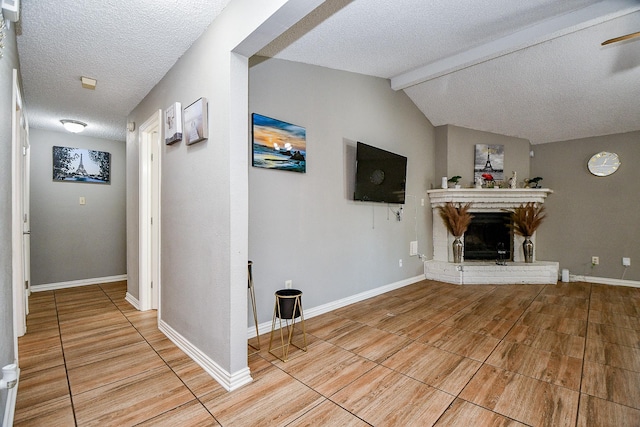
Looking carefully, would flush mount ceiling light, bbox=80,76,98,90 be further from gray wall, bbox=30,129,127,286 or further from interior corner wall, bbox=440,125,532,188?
interior corner wall, bbox=440,125,532,188

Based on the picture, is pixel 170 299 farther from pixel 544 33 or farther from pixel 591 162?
pixel 591 162

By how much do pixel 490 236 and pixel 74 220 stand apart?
662cm

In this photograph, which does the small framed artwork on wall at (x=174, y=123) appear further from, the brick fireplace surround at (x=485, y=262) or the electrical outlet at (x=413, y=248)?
the brick fireplace surround at (x=485, y=262)

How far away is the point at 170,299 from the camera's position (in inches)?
99.0

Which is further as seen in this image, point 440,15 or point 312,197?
point 312,197

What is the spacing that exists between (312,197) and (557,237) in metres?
4.57

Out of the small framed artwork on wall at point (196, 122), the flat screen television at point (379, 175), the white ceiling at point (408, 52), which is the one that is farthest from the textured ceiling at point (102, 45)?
the flat screen television at point (379, 175)

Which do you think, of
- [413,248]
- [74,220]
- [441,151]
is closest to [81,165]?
[74,220]

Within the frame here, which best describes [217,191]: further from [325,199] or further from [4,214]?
[325,199]

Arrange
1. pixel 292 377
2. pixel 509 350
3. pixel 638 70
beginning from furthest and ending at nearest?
1. pixel 638 70
2. pixel 509 350
3. pixel 292 377

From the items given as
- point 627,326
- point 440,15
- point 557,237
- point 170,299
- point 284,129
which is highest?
point 440,15

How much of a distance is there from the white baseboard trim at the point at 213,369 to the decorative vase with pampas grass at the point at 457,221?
3858 mm

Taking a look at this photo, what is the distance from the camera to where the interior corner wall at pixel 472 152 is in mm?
4879

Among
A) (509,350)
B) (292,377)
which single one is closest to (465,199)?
(509,350)
